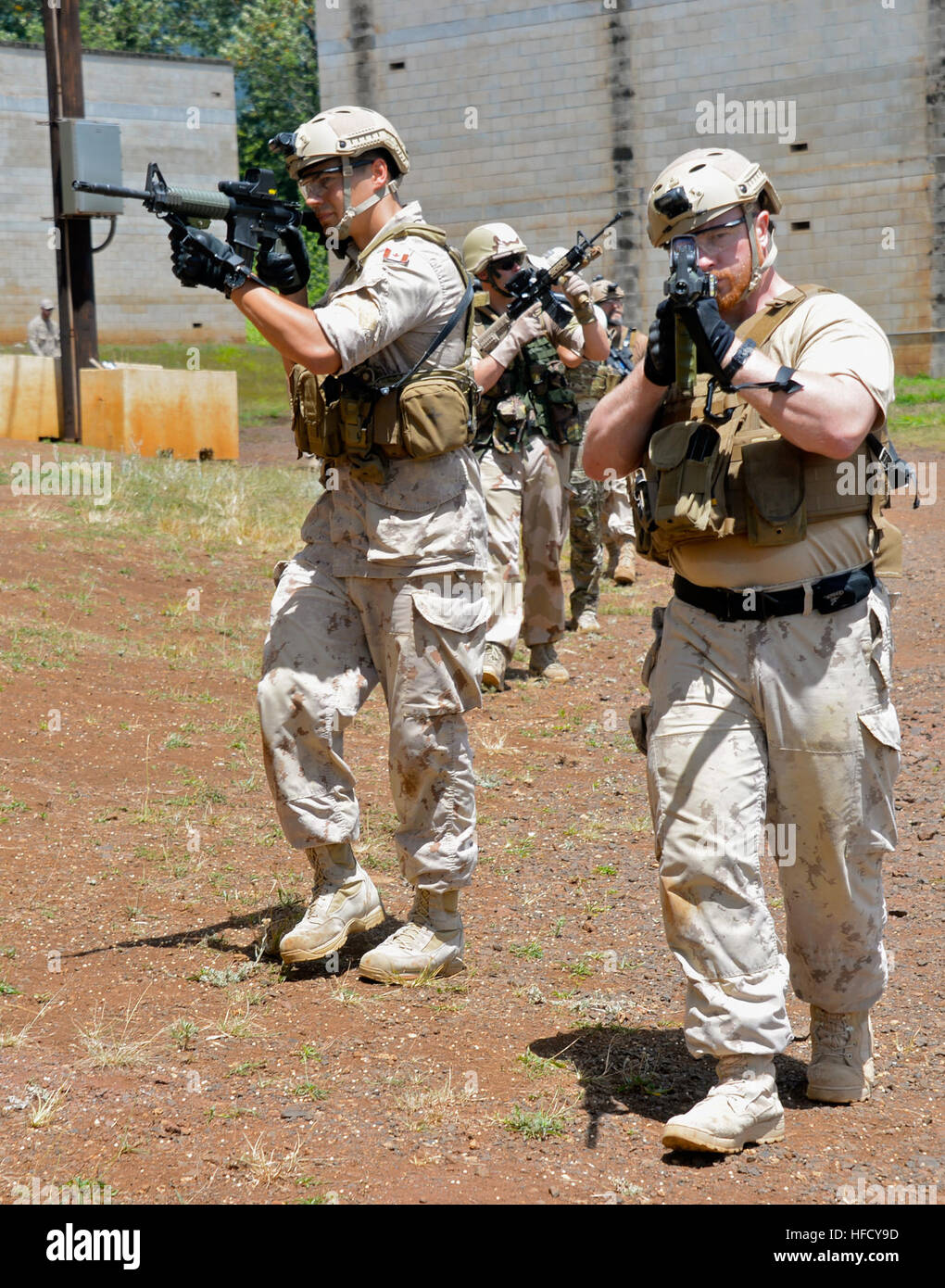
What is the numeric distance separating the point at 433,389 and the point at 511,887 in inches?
76.0

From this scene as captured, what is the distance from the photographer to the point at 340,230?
3.97 meters

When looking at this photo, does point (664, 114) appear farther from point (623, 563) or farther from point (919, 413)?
point (623, 563)

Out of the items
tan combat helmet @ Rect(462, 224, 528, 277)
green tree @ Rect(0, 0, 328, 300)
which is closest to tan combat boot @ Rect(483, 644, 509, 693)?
tan combat helmet @ Rect(462, 224, 528, 277)

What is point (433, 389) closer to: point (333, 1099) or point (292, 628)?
point (292, 628)

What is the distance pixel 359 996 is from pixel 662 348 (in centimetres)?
193

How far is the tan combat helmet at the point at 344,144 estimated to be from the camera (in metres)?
3.85

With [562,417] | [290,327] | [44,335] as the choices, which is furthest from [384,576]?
[44,335]

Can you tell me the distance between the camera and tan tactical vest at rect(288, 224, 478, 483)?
3.87 meters

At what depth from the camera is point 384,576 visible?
3920mm
